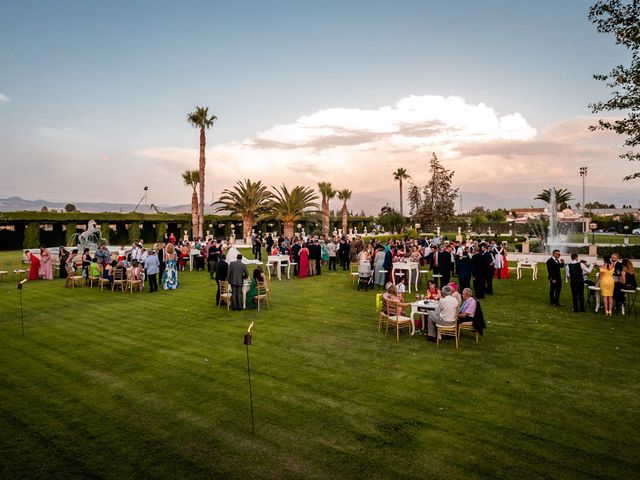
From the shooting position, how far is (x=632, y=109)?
61.6 ft

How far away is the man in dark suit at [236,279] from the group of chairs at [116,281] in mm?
5063

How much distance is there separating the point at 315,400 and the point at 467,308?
431 centimetres

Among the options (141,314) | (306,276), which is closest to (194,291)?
(141,314)

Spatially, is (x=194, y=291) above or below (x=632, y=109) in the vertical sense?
below

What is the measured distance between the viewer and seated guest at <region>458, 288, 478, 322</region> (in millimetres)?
9039

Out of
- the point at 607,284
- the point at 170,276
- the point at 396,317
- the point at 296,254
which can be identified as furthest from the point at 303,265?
the point at 607,284

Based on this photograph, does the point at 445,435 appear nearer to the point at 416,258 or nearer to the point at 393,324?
the point at 393,324

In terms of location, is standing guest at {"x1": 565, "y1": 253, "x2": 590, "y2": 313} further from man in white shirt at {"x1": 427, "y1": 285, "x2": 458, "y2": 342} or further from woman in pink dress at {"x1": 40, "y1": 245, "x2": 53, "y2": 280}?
woman in pink dress at {"x1": 40, "y1": 245, "x2": 53, "y2": 280}

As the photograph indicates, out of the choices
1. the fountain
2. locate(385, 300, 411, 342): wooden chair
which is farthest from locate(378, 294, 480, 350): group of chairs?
the fountain

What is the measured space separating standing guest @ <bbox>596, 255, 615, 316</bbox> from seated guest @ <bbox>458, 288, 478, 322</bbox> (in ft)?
16.5

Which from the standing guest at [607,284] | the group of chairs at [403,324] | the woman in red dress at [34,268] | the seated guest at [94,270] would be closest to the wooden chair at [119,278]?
the seated guest at [94,270]

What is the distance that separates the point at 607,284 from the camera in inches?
462

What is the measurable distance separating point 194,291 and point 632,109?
64.0 ft

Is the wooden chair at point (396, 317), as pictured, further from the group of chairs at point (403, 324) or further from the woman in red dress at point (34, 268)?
the woman in red dress at point (34, 268)
